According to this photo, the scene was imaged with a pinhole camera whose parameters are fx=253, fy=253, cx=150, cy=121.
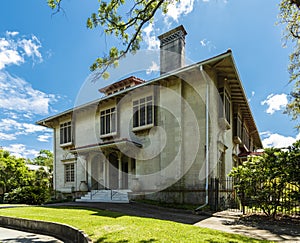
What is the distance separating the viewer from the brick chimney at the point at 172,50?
1636 centimetres

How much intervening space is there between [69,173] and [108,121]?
661cm

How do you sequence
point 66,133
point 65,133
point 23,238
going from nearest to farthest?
point 23,238, point 66,133, point 65,133

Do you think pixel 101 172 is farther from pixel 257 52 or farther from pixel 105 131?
pixel 257 52

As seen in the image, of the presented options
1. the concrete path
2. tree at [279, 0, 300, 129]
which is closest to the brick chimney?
tree at [279, 0, 300, 129]

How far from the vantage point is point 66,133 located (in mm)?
22062

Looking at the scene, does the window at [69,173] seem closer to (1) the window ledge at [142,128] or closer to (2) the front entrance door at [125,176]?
(2) the front entrance door at [125,176]

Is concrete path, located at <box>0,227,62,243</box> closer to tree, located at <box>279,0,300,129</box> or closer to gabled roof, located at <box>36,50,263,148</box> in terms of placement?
gabled roof, located at <box>36,50,263,148</box>

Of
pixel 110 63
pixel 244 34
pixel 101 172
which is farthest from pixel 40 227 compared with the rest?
pixel 244 34

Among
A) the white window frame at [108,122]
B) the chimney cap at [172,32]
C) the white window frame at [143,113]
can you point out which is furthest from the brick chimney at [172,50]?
the white window frame at [108,122]

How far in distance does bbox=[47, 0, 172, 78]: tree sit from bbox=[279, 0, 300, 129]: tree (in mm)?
5384

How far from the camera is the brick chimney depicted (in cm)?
1636

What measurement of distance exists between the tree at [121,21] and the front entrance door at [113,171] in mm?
9407

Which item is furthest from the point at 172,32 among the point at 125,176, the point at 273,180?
the point at 273,180

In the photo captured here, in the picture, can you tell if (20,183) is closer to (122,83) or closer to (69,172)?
(69,172)
